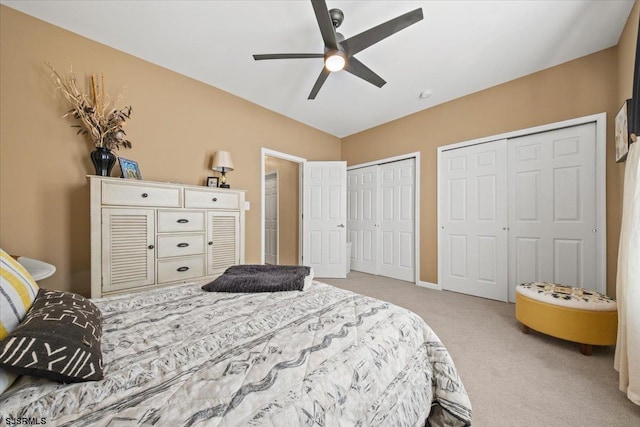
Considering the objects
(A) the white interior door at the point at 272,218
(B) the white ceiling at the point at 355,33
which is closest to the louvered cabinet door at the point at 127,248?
(B) the white ceiling at the point at 355,33

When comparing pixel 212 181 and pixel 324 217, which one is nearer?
→ pixel 212 181

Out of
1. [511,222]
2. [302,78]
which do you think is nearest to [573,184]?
[511,222]

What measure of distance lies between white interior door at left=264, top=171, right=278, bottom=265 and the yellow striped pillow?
4047mm

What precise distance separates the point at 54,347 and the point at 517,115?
412 cm

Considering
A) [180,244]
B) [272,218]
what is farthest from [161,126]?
[272,218]

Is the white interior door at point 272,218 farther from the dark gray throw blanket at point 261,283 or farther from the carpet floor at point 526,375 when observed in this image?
the dark gray throw blanket at point 261,283

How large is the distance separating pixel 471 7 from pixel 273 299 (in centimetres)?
265

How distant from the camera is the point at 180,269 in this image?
89.2 inches

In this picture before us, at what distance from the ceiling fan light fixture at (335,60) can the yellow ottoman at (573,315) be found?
8.49 ft

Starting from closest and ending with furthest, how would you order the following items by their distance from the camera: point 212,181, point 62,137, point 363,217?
point 62,137 < point 212,181 < point 363,217

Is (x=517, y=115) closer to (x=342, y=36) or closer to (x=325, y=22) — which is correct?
(x=342, y=36)

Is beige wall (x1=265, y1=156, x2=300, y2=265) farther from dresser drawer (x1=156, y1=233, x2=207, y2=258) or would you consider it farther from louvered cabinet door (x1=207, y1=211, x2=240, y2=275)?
dresser drawer (x1=156, y1=233, x2=207, y2=258)

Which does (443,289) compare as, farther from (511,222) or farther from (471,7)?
(471,7)

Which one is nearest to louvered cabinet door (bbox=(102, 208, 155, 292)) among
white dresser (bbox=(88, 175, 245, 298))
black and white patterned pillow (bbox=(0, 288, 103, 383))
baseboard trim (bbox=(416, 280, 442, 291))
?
white dresser (bbox=(88, 175, 245, 298))
